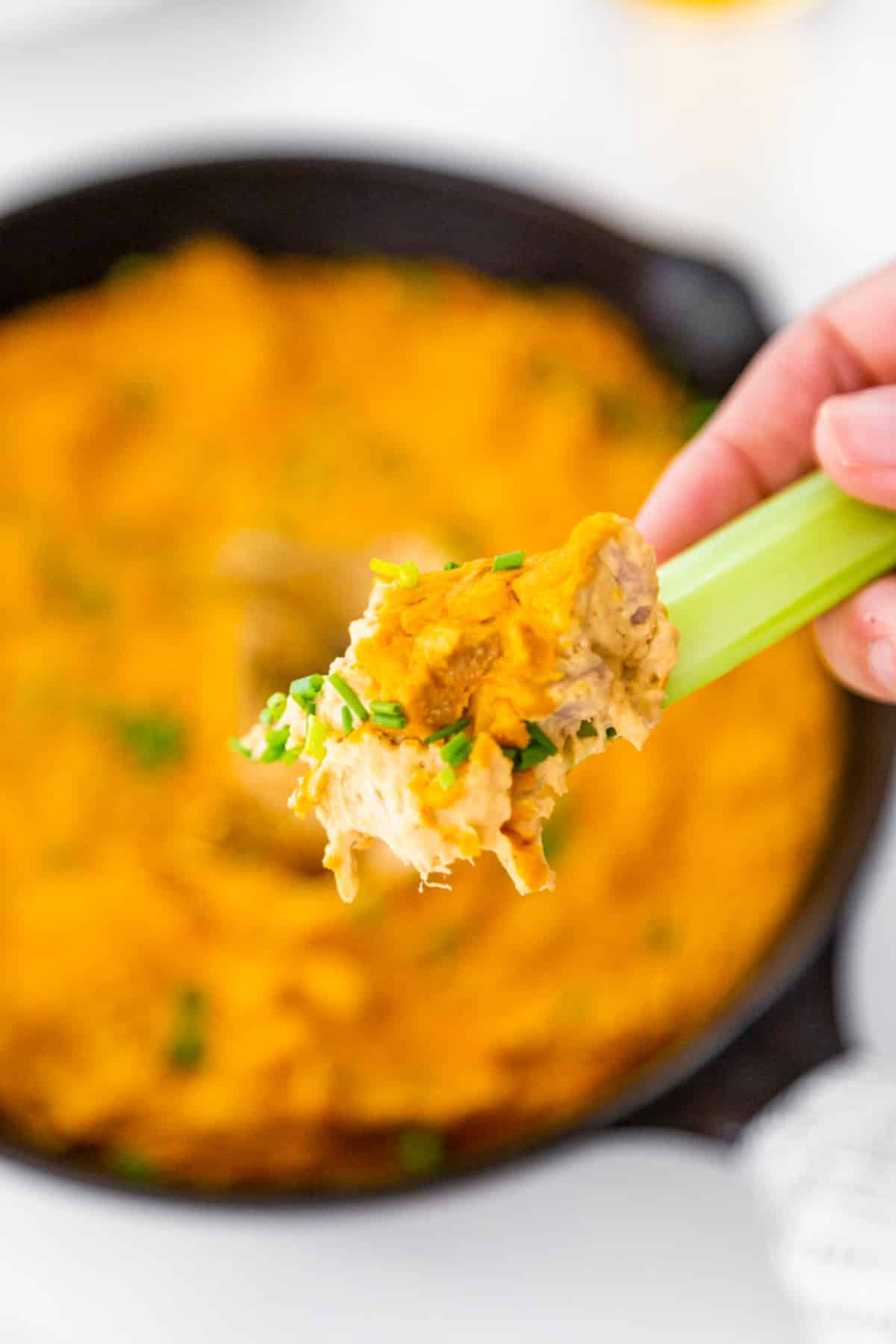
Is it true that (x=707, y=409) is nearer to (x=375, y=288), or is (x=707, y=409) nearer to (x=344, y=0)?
(x=375, y=288)

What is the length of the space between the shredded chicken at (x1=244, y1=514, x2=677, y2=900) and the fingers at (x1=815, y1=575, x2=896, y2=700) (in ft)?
1.15

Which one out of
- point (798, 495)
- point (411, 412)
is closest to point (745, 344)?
point (411, 412)

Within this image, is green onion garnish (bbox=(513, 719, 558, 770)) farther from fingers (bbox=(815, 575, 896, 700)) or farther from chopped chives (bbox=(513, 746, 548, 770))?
fingers (bbox=(815, 575, 896, 700))

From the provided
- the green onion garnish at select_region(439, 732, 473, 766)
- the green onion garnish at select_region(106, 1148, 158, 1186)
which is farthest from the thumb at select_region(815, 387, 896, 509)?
the green onion garnish at select_region(106, 1148, 158, 1186)

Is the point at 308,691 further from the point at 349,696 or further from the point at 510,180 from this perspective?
the point at 510,180

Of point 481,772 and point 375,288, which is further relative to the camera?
point 375,288

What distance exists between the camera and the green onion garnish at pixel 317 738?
101 centimetres

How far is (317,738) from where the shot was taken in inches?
39.8

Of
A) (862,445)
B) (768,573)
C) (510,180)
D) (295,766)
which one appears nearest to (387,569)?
(768,573)

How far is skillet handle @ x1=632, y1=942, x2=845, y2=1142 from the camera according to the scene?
65.0 inches

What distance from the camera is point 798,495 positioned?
50.3 inches

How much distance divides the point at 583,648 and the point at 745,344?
130 cm

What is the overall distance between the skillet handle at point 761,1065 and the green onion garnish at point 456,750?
847 millimetres

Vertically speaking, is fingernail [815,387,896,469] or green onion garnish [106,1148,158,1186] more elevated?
fingernail [815,387,896,469]
